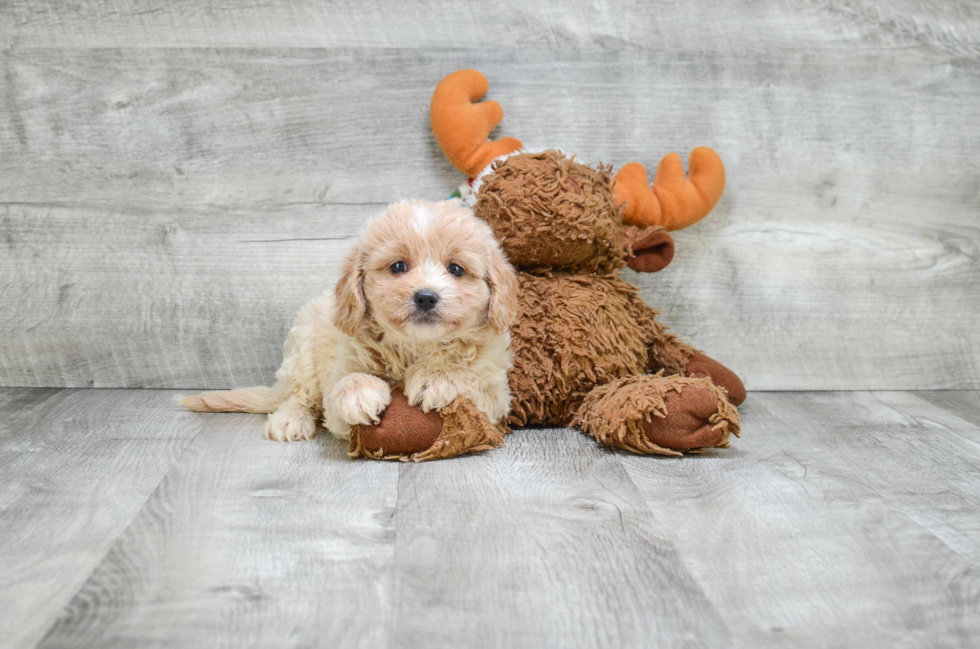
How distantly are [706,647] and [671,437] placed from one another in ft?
2.41

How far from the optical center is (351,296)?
5.38 feet

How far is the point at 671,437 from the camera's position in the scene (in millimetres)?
1682

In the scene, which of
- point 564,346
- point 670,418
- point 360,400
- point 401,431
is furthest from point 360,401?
point 670,418

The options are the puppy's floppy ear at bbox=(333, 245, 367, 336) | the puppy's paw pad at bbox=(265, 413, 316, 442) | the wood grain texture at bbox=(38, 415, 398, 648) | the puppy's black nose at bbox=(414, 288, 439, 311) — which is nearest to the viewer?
the wood grain texture at bbox=(38, 415, 398, 648)

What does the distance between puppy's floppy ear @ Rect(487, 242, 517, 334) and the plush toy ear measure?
0.45 m

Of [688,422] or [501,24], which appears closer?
[688,422]

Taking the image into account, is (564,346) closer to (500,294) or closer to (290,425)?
(500,294)

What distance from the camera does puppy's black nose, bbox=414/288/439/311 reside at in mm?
1533

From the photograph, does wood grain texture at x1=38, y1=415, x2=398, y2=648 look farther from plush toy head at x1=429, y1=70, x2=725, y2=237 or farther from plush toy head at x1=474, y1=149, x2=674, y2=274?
plush toy head at x1=429, y1=70, x2=725, y2=237

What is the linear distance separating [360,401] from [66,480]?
59cm

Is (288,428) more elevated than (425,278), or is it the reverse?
(425,278)

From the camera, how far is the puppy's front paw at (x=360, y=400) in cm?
157

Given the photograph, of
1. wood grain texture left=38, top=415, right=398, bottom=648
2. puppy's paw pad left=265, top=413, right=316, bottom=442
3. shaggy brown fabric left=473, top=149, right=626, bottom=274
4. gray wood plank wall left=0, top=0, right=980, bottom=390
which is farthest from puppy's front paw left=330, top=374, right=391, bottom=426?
gray wood plank wall left=0, top=0, right=980, bottom=390

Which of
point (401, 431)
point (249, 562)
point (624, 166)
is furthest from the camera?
point (624, 166)
